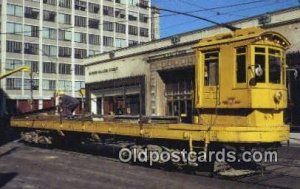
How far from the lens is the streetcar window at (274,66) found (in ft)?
44.0

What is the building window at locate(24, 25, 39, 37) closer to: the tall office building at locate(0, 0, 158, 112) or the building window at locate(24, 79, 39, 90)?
the tall office building at locate(0, 0, 158, 112)

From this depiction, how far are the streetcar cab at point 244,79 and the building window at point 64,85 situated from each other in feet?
225

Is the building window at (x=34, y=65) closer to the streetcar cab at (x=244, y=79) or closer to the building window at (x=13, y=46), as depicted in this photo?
the building window at (x=13, y=46)

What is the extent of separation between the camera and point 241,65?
43.6 feet

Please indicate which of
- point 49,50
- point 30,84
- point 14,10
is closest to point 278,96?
point 30,84

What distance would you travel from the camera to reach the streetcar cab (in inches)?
510

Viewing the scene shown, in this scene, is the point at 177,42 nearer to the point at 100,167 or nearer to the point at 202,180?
the point at 100,167

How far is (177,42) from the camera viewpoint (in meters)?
35.5

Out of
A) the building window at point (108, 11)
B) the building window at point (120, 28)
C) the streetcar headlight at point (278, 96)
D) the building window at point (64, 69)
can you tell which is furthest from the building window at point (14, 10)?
the streetcar headlight at point (278, 96)

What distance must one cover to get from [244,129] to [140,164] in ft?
15.3

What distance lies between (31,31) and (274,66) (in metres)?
69.1

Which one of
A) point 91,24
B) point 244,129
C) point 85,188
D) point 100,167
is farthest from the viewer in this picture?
point 91,24

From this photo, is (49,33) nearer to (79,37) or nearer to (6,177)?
(79,37)

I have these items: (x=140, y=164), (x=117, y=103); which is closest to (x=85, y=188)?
(x=140, y=164)
